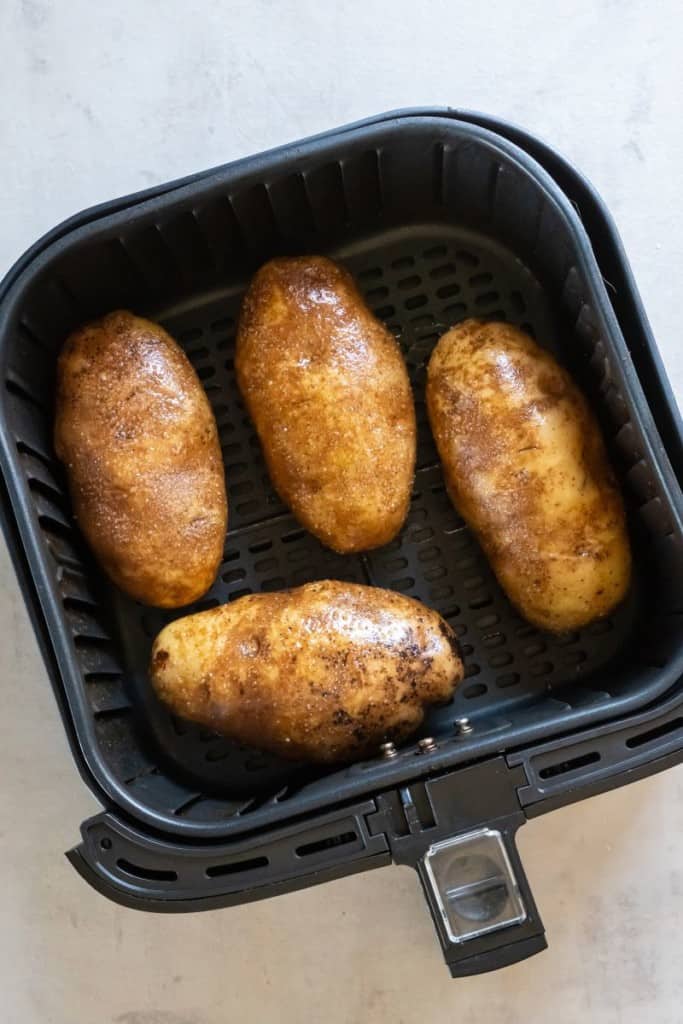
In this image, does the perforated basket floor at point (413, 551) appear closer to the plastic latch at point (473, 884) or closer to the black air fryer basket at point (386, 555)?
the black air fryer basket at point (386, 555)

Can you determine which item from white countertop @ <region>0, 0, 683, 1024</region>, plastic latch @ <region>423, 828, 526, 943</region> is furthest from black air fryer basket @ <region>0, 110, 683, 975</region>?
white countertop @ <region>0, 0, 683, 1024</region>

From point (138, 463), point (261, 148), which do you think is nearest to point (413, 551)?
point (138, 463)

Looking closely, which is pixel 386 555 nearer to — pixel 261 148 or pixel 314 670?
pixel 314 670

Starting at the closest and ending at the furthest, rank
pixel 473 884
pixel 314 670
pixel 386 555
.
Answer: pixel 473 884
pixel 314 670
pixel 386 555

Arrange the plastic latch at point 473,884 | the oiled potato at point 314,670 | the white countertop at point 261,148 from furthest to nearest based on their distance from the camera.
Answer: the white countertop at point 261,148
the oiled potato at point 314,670
the plastic latch at point 473,884

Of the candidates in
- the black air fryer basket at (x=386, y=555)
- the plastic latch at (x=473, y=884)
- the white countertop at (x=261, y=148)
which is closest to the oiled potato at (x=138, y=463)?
the black air fryer basket at (x=386, y=555)

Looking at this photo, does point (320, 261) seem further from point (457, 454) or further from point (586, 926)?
point (586, 926)

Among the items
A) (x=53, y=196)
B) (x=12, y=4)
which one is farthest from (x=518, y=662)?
(x=12, y=4)

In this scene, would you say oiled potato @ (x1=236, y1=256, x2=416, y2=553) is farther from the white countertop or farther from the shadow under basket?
the white countertop
